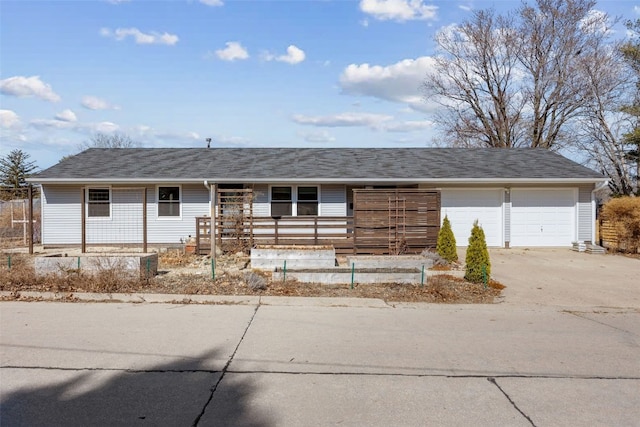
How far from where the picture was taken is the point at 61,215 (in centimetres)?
1586

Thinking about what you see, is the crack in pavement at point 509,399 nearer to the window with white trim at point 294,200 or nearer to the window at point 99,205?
the window with white trim at point 294,200

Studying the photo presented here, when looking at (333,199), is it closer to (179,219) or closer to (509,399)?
(179,219)

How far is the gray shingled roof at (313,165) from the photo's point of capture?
15586mm

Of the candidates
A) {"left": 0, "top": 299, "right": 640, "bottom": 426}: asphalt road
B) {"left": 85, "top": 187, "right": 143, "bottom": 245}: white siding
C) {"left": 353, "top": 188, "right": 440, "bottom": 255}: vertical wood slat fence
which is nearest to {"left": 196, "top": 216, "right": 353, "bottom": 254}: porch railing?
{"left": 353, "top": 188, "right": 440, "bottom": 255}: vertical wood slat fence

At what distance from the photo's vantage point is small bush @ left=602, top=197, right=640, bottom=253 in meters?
15.1

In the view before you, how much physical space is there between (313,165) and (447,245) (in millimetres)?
6655

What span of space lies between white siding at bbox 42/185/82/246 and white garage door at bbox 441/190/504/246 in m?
13.1

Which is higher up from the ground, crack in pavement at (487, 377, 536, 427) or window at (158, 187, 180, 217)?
window at (158, 187, 180, 217)

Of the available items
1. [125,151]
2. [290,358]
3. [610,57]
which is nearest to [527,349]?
[290,358]

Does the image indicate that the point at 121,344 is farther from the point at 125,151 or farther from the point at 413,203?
the point at 125,151

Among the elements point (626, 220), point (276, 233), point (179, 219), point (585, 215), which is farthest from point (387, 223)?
point (626, 220)

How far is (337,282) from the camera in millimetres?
9211

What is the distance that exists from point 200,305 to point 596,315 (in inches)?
251

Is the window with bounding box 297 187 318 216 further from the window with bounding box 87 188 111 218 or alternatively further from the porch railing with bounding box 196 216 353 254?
the window with bounding box 87 188 111 218
